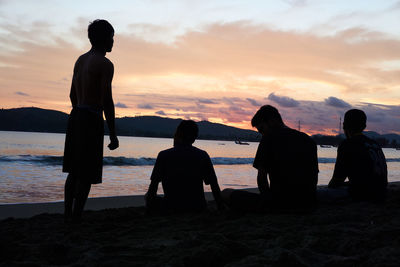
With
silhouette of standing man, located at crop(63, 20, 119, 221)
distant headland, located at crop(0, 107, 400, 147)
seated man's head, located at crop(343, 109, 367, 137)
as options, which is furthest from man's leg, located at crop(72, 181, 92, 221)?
distant headland, located at crop(0, 107, 400, 147)

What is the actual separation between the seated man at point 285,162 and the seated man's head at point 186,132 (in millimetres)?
647

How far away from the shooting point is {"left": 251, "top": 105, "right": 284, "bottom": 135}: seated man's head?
3.58 metres

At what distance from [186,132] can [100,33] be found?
4.34 feet

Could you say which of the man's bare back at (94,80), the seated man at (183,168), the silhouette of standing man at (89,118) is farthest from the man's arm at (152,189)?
the man's bare back at (94,80)

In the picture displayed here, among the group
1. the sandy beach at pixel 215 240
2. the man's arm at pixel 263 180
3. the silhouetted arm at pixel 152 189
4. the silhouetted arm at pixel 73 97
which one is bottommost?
the sandy beach at pixel 215 240

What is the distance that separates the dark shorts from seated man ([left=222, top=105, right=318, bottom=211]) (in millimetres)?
1539

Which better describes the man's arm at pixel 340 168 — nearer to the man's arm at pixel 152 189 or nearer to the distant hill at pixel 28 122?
the man's arm at pixel 152 189

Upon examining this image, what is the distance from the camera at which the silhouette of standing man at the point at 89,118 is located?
349cm

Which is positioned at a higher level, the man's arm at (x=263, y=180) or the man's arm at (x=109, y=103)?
the man's arm at (x=109, y=103)

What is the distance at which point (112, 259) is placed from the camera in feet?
7.50

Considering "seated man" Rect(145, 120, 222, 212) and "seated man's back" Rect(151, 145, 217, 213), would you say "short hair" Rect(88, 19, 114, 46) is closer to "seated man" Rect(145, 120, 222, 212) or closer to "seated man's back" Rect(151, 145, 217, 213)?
"seated man" Rect(145, 120, 222, 212)

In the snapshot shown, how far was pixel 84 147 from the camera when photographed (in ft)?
11.4

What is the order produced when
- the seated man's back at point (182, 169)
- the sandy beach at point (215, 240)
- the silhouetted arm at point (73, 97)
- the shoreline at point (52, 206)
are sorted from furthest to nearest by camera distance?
the shoreline at point (52, 206)
the seated man's back at point (182, 169)
the silhouetted arm at point (73, 97)
the sandy beach at point (215, 240)

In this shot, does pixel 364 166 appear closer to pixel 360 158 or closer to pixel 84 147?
pixel 360 158
